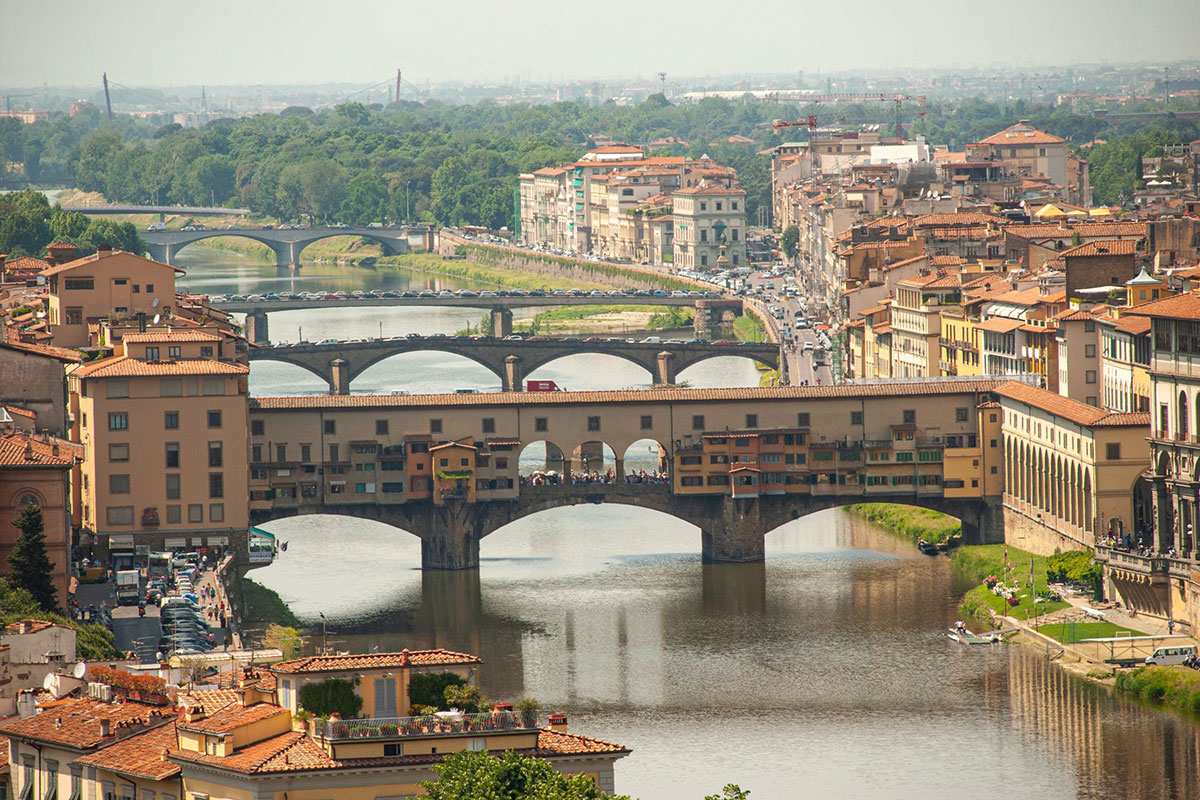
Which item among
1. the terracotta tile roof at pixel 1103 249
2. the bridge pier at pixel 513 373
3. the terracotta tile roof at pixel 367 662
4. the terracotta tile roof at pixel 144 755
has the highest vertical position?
the terracotta tile roof at pixel 1103 249

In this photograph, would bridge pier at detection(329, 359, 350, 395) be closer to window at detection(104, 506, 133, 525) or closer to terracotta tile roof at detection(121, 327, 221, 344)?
terracotta tile roof at detection(121, 327, 221, 344)

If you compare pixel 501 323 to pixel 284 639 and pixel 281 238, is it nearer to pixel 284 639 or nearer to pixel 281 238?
pixel 281 238

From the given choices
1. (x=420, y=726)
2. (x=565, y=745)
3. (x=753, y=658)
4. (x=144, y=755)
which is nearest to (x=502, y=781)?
(x=420, y=726)

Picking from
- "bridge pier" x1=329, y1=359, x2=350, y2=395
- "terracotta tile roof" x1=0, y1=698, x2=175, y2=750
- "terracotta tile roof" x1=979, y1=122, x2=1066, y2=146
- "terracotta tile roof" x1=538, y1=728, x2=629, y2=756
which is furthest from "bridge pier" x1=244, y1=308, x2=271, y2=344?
"terracotta tile roof" x1=538, y1=728, x2=629, y2=756

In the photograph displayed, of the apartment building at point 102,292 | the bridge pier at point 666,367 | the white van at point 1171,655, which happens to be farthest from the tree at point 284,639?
the bridge pier at point 666,367

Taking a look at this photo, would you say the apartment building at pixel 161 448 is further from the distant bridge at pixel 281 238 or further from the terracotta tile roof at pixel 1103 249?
the distant bridge at pixel 281 238

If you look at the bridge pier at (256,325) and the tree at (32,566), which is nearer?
the tree at (32,566)
